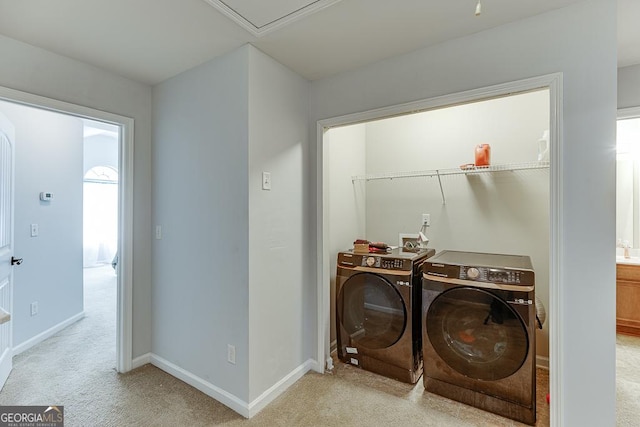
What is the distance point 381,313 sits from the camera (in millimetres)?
2459

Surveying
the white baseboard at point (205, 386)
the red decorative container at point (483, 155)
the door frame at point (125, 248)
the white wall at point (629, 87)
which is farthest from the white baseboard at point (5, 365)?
the white wall at point (629, 87)

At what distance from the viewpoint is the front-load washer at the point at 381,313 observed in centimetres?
234

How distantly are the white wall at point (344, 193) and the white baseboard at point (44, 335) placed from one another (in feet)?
9.61

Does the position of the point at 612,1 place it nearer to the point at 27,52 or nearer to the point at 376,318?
the point at 376,318

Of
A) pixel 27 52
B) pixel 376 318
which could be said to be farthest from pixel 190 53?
pixel 376 318

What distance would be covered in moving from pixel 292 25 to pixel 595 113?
1716 millimetres

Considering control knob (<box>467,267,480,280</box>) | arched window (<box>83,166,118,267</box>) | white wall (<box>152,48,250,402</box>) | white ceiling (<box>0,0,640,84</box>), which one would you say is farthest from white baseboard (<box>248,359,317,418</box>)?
arched window (<box>83,166,118,267</box>)

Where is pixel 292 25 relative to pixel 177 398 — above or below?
above

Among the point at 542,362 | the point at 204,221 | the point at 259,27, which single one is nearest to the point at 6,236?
the point at 204,221

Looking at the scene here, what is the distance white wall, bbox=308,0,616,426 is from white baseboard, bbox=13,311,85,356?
14.1 feet

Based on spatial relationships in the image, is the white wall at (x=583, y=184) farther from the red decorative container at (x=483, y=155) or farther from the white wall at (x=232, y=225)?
the white wall at (x=232, y=225)

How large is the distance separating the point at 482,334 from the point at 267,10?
240 centimetres

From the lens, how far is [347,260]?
2.61 meters

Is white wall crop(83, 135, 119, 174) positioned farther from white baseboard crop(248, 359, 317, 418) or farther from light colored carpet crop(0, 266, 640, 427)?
white baseboard crop(248, 359, 317, 418)
